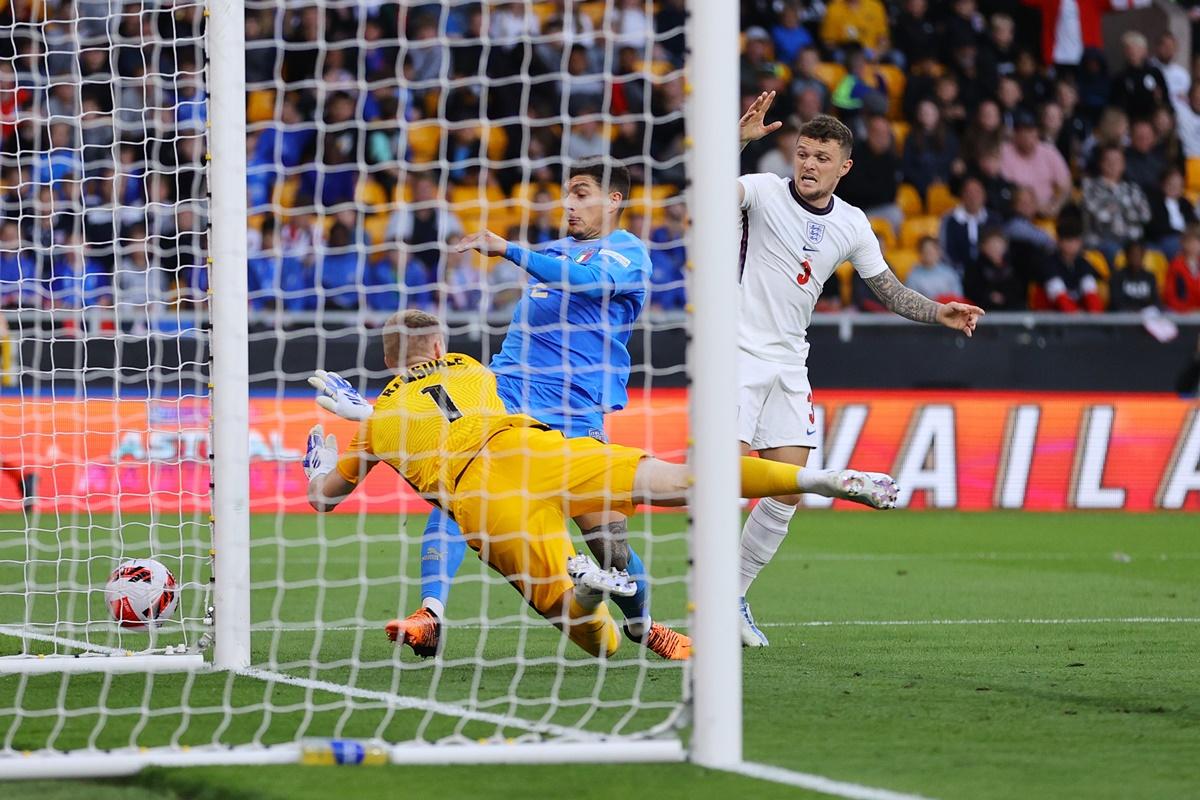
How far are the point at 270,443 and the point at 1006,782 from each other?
32.0 feet

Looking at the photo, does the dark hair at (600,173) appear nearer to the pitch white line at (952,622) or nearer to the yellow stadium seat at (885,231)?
the pitch white line at (952,622)

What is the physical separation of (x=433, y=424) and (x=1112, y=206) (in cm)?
1282

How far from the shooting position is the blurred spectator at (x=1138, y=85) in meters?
18.4

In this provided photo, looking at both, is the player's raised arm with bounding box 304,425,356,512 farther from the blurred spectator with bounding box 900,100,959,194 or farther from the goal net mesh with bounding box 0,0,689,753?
the blurred spectator with bounding box 900,100,959,194

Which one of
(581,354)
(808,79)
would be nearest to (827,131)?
(581,354)

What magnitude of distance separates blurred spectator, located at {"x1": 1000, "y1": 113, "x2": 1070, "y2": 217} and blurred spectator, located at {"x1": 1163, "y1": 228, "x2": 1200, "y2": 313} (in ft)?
4.65

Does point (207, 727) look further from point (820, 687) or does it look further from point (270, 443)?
point (270, 443)

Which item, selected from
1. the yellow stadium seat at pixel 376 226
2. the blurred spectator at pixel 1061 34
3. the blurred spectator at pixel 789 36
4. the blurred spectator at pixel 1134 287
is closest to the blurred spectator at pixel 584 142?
the yellow stadium seat at pixel 376 226

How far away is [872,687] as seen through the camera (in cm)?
590

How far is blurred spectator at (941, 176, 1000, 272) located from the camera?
16.3 meters

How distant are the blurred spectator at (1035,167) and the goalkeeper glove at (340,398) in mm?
12619

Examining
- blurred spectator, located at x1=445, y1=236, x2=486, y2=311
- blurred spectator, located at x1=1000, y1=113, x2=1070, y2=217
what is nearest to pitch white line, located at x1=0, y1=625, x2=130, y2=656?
blurred spectator, located at x1=445, y1=236, x2=486, y2=311

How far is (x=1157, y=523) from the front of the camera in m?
13.5

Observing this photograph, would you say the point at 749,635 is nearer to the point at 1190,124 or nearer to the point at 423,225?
the point at 423,225
